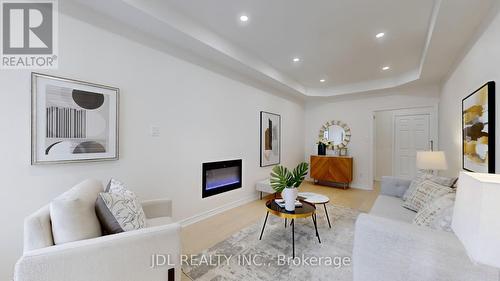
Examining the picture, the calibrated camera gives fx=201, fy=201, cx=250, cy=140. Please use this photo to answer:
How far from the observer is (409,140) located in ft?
17.0

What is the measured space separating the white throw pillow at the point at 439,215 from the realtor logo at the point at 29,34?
10.8 ft

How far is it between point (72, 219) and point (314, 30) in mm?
3019

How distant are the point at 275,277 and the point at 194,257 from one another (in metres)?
0.83

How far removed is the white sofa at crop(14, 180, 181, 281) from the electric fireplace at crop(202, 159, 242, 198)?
1729 millimetres

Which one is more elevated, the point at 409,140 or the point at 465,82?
the point at 465,82

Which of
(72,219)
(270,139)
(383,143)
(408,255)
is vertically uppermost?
(270,139)

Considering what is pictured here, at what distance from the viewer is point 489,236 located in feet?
2.38

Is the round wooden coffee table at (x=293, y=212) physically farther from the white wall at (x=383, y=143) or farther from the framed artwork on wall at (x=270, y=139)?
the white wall at (x=383, y=143)

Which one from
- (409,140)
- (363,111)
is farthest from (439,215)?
(409,140)

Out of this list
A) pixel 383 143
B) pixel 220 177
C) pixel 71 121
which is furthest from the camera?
pixel 383 143

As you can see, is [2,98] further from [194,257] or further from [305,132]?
[305,132]

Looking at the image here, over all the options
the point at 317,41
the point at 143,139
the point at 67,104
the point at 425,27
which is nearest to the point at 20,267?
the point at 67,104

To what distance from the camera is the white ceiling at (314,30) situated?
6.68ft

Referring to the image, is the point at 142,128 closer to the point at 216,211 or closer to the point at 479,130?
the point at 216,211
